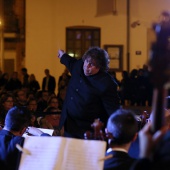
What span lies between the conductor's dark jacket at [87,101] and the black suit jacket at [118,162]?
4.92ft

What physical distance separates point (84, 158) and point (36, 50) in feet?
43.4

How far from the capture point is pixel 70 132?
437cm

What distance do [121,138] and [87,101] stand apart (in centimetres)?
157

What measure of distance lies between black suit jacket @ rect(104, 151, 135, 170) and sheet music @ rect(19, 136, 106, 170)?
0.14 ft

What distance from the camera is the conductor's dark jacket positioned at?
4.20 metres

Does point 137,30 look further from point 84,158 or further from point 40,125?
point 84,158

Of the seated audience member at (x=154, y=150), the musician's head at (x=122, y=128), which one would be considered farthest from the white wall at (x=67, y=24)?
the seated audience member at (x=154, y=150)

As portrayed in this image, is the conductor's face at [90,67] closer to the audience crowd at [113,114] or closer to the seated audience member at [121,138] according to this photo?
the audience crowd at [113,114]

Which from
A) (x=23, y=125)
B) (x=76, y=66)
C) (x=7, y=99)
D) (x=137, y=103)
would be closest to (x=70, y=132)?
(x=76, y=66)

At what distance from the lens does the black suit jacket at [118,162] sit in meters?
2.62

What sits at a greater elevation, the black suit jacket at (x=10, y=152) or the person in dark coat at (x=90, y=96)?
the person in dark coat at (x=90, y=96)

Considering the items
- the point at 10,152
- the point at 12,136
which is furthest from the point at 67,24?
the point at 10,152

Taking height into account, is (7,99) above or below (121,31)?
below

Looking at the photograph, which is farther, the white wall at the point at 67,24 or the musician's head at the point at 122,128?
the white wall at the point at 67,24
